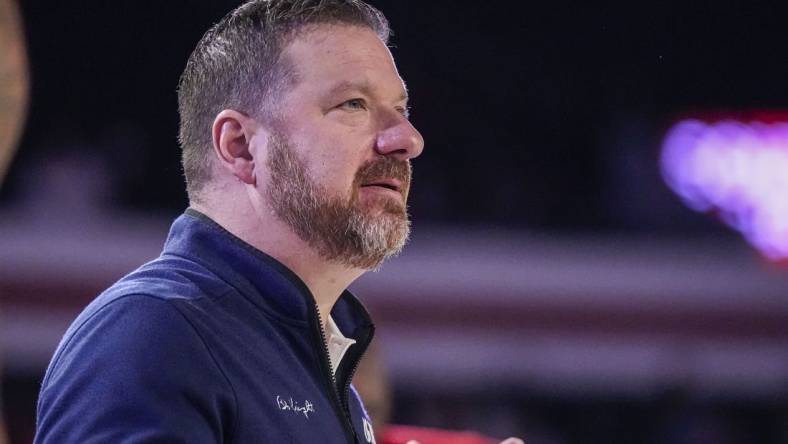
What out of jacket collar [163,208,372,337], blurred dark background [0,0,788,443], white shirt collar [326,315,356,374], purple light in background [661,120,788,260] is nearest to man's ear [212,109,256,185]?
jacket collar [163,208,372,337]

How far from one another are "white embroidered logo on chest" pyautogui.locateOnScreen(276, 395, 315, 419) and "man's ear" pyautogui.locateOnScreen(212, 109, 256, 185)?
1.18ft

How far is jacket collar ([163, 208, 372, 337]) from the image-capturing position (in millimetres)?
1514

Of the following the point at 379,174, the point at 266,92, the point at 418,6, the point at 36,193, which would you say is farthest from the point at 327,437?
the point at 418,6

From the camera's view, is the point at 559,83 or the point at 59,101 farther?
the point at 559,83

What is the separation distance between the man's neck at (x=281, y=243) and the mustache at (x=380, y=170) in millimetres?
115

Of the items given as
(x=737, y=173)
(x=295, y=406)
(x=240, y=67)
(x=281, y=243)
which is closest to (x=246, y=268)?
(x=281, y=243)

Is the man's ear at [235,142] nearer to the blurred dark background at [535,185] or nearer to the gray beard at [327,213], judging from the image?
the gray beard at [327,213]

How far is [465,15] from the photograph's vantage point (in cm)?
692

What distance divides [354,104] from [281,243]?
218mm

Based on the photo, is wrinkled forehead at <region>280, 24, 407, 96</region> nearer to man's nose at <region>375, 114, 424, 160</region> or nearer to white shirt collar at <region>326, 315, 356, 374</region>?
man's nose at <region>375, 114, 424, 160</region>

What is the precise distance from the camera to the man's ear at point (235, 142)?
5.44ft

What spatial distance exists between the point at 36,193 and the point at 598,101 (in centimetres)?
322

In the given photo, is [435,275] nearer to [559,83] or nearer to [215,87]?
[559,83]

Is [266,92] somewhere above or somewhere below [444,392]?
below
